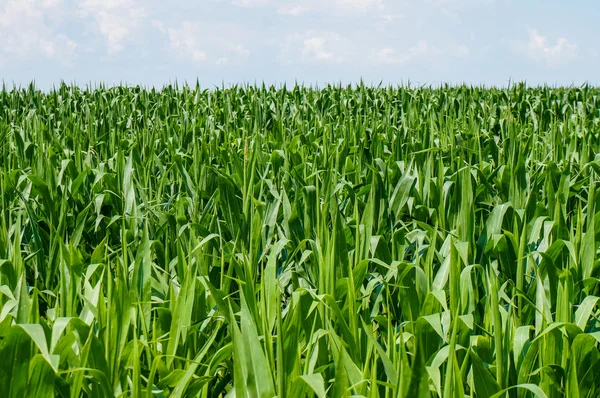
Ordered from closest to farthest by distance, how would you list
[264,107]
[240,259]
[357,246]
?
[357,246] < [240,259] < [264,107]

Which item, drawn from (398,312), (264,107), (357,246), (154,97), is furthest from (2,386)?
(154,97)

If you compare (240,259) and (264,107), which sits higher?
(264,107)

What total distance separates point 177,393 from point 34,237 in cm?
167

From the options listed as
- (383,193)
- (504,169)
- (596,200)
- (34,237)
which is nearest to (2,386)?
(34,237)

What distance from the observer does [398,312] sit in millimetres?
2312

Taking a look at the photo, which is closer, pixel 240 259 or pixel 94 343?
pixel 94 343

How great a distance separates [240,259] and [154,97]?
28.7ft

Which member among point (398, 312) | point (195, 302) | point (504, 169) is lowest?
point (398, 312)

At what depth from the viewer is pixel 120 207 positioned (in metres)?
3.41

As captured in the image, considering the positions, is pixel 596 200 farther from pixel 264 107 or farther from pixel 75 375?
pixel 264 107

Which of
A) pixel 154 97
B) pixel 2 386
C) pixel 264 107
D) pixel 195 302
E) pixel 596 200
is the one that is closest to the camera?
pixel 2 386

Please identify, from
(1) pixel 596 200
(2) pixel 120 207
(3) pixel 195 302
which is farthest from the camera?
(2) pixel 120 207

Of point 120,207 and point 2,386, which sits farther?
point 120,207

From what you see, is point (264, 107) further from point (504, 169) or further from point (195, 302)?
point (195, 302)
